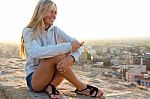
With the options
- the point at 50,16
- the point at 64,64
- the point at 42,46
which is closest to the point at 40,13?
the point at 50,16

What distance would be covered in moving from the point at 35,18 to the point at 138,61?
23.3 m

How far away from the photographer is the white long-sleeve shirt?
177 cm

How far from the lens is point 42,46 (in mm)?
1856

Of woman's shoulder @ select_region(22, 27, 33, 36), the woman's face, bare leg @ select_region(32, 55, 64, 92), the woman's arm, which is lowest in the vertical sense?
bare leg @ select_region(32, 55, 64, 92)

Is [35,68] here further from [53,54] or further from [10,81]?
[10,81]

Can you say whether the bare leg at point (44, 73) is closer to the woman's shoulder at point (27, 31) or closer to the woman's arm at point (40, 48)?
the woman's arm at point (40, 48)

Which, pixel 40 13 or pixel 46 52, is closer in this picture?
pixel 46 52

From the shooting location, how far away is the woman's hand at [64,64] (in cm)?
178

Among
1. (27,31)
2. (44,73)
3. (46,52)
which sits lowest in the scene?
(44,73)

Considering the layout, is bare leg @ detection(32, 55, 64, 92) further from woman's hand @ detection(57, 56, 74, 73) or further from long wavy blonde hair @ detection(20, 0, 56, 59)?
long wavy blonde hair @ detection(20, 0, 56, 59)

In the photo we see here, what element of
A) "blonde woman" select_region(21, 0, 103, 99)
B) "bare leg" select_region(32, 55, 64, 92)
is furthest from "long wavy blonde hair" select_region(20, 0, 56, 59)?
"bare leg" select_region(32, 55, 64, 92)

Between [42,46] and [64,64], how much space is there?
7.0 inches

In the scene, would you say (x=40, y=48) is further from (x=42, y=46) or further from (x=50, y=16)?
(x=50, y=16)

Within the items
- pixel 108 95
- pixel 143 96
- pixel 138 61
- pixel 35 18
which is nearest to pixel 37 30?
pixel 35 18
